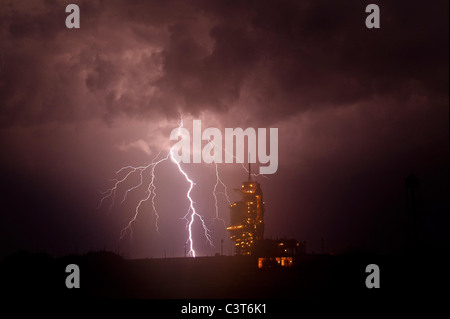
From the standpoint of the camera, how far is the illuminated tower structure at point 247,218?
11244cm

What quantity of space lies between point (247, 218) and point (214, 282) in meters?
67.0

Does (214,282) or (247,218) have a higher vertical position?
(247,218)

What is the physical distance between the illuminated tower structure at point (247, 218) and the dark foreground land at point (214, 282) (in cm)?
6037

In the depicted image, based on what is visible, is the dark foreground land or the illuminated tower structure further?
the illuminated tower structure

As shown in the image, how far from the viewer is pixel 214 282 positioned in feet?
155

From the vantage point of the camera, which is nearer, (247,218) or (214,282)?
(214,282)

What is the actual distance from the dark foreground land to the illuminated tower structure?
6037cm

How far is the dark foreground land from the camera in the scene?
105 ft

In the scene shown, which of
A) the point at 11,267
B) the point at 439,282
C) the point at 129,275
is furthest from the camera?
the point at 129,275
